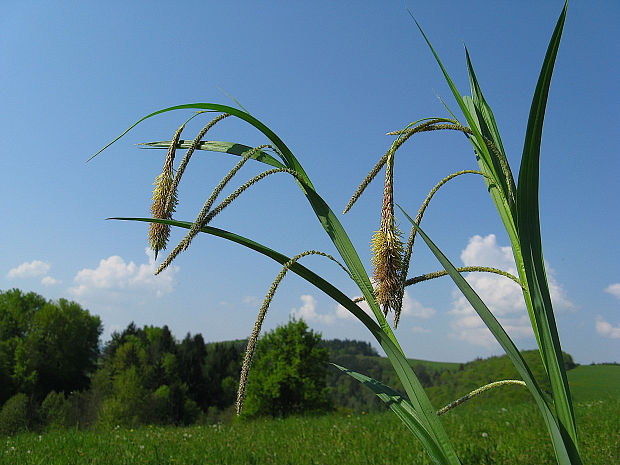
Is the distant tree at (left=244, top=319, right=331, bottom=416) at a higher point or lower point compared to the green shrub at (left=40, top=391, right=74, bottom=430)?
higher

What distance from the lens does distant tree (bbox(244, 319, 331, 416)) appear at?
1554 centimetres

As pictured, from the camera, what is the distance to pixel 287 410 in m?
16.0

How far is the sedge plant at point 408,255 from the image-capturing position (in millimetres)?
1279

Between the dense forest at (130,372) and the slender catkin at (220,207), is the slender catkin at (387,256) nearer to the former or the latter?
the slender catkin at (220,207)

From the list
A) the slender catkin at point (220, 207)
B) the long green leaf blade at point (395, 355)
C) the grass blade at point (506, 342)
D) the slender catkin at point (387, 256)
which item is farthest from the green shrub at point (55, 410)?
the grass blade at point (506, 342)

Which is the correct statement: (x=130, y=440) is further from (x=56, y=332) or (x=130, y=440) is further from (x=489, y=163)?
(x=56, y=332)

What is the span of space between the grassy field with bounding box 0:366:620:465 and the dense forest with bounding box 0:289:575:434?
9.21 meters

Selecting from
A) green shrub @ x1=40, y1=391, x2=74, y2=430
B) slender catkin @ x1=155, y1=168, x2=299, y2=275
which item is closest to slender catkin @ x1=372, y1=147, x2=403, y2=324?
slender catkin @ x1=155, y1=168, x2=299, y2=275

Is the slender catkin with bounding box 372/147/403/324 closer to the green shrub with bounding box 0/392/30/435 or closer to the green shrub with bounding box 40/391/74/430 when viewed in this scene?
the green shrub with bounding box 0/392/30/435

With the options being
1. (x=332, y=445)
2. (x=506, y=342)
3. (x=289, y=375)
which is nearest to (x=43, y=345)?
(x=289, y=375)

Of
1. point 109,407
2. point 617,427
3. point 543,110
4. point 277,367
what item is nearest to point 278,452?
point 617,427

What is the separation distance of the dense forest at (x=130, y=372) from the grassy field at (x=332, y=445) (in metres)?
9.21

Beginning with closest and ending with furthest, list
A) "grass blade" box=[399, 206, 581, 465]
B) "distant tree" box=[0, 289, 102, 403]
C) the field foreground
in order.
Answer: "grass blade" box=[399, 206, 581, 465] → the field foreground → "distant tree" box=[0, 289, 102, 403]

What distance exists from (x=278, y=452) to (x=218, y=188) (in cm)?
439
